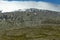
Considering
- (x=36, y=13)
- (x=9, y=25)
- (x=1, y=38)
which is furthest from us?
(x=36, y=13)

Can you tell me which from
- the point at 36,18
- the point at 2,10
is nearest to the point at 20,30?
the point at 36,18

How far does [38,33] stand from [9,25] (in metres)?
0.67

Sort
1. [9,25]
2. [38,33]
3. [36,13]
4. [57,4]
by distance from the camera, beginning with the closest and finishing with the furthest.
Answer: [38,33] < [9,25] < [36,13] < [57,4]

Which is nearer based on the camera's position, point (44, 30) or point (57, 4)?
point (44, 30)

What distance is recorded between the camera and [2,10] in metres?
4.37

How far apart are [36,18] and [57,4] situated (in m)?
0.99

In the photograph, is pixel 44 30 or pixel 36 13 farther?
pixel 36 13

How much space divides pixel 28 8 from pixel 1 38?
2015mm

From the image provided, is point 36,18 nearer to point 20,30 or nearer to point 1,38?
point 20,30

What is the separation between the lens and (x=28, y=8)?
15.0 ft

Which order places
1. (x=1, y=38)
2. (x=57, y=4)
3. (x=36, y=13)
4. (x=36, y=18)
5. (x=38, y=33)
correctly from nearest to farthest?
(x=1, y=38) → (x=38, y=33) → (x=36, y=18) → (x=36, y=13) → (x=57, y=4)

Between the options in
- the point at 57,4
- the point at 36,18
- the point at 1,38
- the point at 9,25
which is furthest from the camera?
the point at 57,4

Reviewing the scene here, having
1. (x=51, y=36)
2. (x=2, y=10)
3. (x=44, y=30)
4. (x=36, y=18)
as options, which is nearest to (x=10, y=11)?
(x=2, y=10)

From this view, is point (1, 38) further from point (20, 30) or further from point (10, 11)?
point (10, 11)
